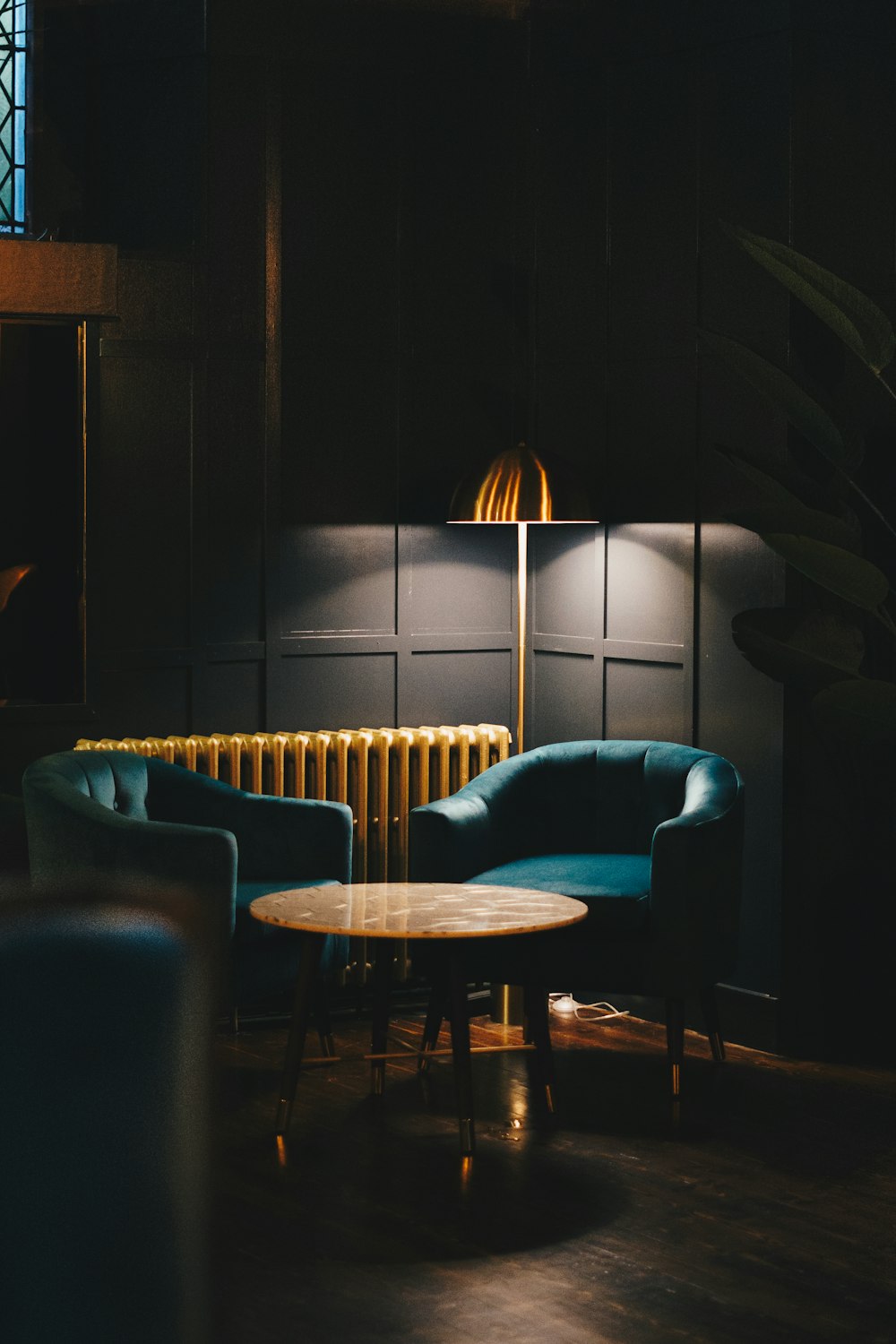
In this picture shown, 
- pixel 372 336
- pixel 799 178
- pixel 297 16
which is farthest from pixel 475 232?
pixel 799 178

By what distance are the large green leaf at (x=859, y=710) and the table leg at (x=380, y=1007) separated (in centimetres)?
125

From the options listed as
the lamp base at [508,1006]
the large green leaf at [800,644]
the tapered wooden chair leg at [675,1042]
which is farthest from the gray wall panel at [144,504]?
the tapered wooden chair leg at [675,1042]

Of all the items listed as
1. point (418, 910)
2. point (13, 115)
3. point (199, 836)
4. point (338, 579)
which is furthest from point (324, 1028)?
point (13, 115)

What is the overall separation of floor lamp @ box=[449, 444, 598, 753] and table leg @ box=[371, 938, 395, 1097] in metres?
1.39

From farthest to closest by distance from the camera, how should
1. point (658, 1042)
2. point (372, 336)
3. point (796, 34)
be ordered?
point (372, 336) < point (658, 1042) < point (796, 34)

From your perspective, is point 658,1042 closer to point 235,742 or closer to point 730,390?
point 235,742

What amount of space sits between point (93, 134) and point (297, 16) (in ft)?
2.42

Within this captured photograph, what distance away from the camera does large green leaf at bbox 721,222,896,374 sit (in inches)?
Result: 156

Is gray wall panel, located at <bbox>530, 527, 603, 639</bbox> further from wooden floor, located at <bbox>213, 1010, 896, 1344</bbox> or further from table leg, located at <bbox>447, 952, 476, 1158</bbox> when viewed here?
table leg, located at <bbox>447, 952, 476, 1158</bbox>

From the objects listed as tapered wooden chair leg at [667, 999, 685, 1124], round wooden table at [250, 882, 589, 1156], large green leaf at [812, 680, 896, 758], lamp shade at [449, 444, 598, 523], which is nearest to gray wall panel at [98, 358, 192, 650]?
lamp shade at [449, 444, 598, 523]

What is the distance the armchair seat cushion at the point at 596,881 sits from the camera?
4.28m

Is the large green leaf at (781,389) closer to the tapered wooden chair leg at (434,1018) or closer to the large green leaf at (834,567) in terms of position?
the large green leaf at (834,567)

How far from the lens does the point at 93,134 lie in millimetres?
5047

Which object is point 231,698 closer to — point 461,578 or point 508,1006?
point 461,578
